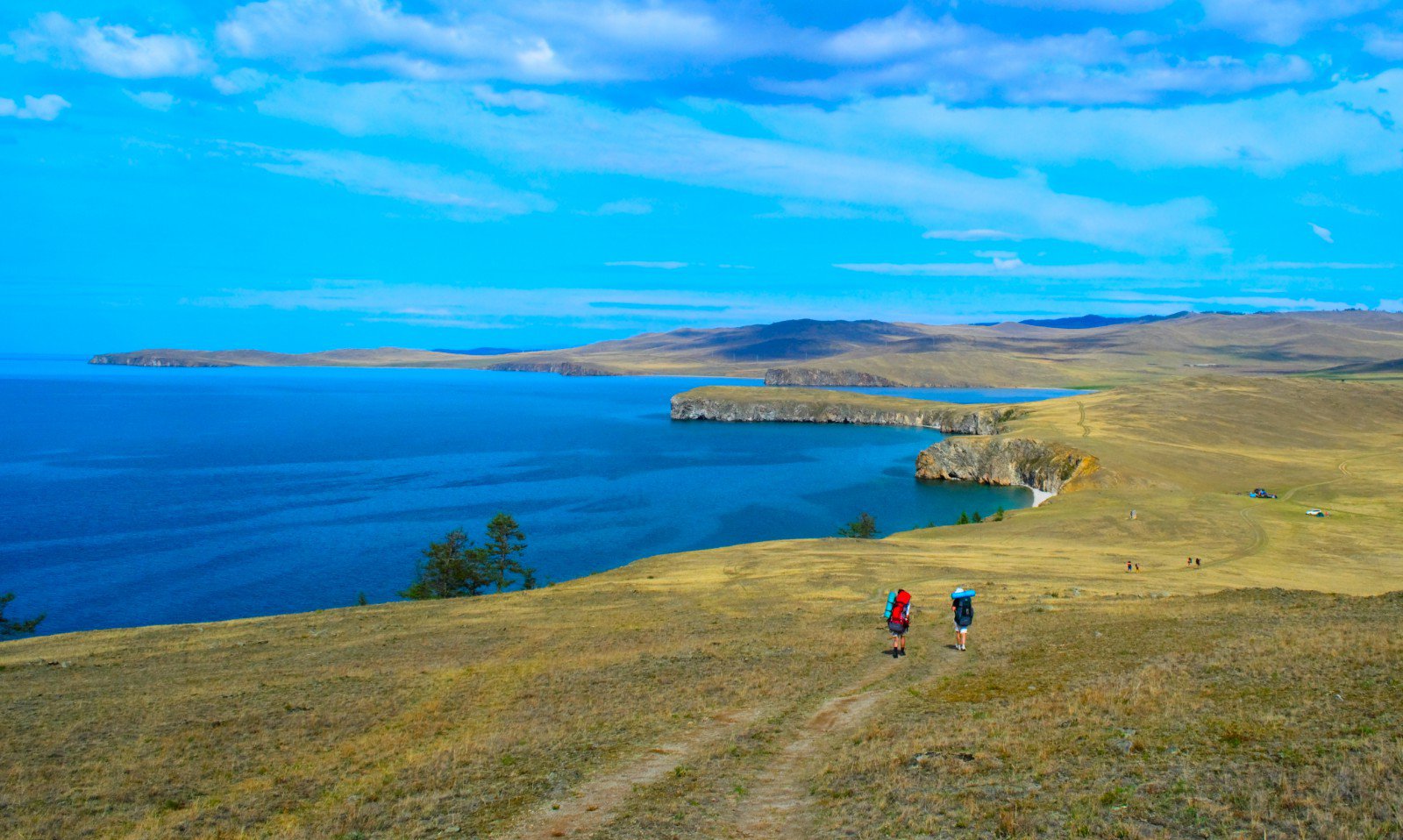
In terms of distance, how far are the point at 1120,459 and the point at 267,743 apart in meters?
105

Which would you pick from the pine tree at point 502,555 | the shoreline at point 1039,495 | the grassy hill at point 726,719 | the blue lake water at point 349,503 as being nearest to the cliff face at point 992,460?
the shoreline at point 1039,495

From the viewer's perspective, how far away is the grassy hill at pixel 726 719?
12.5m

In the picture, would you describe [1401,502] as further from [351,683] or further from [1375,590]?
[351,683]

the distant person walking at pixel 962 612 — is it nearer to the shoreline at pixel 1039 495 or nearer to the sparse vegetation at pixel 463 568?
the sparse vegetation at pixel 463 568

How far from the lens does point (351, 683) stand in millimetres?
22453

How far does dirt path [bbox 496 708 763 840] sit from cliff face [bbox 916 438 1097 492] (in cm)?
10469

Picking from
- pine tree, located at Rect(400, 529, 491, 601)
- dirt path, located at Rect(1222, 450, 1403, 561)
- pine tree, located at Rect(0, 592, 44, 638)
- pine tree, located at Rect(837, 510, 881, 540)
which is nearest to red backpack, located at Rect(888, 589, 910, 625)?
dirt path, located at Rect(1222, 450, 1403, 561)

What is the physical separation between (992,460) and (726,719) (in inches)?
4543

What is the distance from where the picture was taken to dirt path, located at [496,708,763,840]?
12664 millimetres

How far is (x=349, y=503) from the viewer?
97875 millimetres

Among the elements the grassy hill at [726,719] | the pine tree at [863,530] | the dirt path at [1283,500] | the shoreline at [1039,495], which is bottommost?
the shoreline at [1039,495]

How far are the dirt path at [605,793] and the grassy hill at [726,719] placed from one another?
6cm

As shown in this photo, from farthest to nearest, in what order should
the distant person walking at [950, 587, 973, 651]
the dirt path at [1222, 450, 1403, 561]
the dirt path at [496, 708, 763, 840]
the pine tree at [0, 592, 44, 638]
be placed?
the dirt path at [1222, 450, 1403, 561], the pine tree at [0, 592, 44, 638], the distant person walking at [950, 587, 973, 651], the dirt path at [496, 708, 763, 840]

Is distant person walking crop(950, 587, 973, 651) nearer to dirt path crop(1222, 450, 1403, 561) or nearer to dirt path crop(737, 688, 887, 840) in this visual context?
dirt path crop(737, 688, 887, 840)
